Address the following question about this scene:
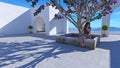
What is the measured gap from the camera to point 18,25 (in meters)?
15.6

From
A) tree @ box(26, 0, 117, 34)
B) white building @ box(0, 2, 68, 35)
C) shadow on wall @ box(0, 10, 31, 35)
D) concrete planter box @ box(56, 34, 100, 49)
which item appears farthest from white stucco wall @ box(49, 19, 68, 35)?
tree @ box(26, 0, 117, 34)

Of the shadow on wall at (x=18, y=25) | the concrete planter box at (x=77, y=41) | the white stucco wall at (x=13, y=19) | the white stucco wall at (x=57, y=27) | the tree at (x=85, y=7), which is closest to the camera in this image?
the concrete planter box at (x=77, y=41)

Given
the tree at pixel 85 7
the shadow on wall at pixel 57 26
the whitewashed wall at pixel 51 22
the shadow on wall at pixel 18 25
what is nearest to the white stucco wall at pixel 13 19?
the shadow on wall at pixel 18 25

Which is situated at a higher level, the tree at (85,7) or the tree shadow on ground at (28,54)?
the tree at (85,7)

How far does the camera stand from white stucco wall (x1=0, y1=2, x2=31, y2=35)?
13922 mm

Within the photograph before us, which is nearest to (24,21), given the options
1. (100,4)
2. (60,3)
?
(60,3)

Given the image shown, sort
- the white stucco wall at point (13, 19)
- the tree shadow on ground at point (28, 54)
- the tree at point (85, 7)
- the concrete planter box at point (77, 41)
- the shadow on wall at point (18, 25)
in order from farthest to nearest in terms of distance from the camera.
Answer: the shadow on wall at point (18, 25) < the white stucco wall at point (13, 19) < the tree at point (85, 7) < the concrete planter box at point (77, 41) < the tree shadow on ground at point (28, 54)

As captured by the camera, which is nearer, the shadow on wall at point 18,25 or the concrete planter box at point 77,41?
the concrete planter box at point 77,41

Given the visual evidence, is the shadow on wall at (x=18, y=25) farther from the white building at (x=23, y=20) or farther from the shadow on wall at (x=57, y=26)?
the shadow on wall at (x=57, y=26)

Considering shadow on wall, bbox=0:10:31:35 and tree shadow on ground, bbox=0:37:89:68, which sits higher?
shadow on wall, bbox=0:10:31:35

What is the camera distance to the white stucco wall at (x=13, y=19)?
13922mm

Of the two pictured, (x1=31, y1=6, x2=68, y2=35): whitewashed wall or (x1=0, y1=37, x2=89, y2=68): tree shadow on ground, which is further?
(x1=31, y1=6, x2=68, y2=35): whitewashed wall

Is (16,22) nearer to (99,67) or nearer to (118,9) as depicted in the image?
(118,9)

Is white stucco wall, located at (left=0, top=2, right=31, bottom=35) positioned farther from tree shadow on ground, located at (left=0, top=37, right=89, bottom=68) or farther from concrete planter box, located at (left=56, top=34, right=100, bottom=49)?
concrete planter box, located at (left=56, top=34, right=100, bottom=49)
